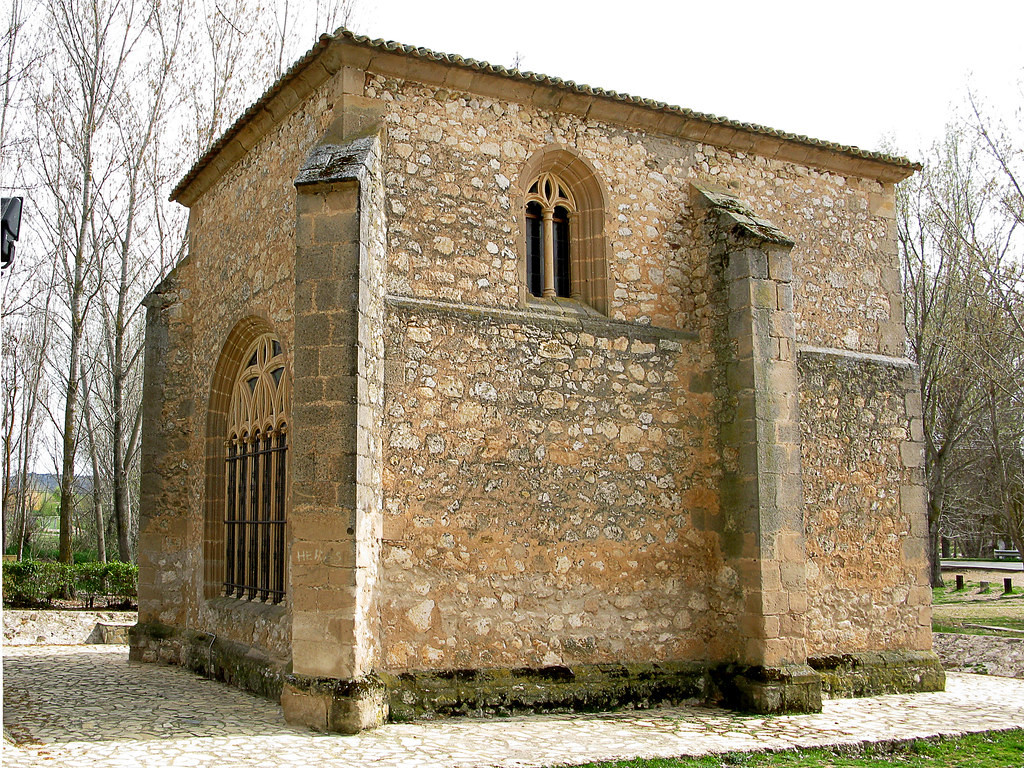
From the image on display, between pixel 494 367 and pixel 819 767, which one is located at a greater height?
pixel 494 367

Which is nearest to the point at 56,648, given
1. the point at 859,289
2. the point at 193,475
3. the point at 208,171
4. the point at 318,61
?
the point at 193,475

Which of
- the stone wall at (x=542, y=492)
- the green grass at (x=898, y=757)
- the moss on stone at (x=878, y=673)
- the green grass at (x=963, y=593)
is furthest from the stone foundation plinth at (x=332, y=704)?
the green grass at (x=963, y=593)

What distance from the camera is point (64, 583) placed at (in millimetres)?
16547

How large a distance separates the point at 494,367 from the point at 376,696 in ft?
10.6

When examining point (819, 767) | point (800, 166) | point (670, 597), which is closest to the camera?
point (819, 767)

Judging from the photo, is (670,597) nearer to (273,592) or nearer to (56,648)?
(273,592)

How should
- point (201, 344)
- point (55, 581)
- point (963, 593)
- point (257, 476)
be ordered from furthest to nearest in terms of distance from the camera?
1. point (963, 593)
2. point (55, 581)
3. point (201, 344)
4. point (257, 476)

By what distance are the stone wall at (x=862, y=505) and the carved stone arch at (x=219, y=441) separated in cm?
668

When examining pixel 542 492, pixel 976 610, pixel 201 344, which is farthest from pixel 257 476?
pixel 976 610

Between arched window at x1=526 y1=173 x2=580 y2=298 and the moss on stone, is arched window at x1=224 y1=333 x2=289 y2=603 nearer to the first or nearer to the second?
arched window at x1=526 y1=173 x2=580 y2=298

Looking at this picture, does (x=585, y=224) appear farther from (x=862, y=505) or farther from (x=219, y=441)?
(x=219, y=441)

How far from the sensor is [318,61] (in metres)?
8.83

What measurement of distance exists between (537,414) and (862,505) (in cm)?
436

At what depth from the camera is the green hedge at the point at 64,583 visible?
16.2m
